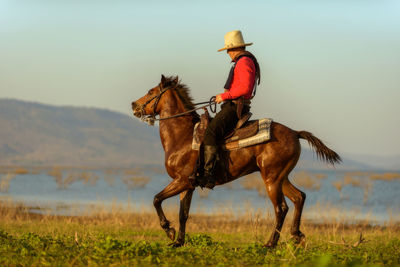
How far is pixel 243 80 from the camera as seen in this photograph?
9852mm

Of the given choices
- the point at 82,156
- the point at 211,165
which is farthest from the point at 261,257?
the point at 82,156

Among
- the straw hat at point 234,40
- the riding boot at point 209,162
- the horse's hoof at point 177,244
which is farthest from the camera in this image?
the straw hat at point 234,40

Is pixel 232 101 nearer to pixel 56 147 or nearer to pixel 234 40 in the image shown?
pixel 234 40

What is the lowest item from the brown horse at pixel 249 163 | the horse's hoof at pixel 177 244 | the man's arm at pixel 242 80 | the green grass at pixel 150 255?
the horse's hoof at pixel 177 244

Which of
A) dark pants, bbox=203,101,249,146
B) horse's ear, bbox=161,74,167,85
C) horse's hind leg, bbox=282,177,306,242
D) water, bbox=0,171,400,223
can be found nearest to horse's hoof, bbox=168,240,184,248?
dark pants, bbox=203,101,249,146

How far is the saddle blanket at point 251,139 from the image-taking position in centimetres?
970

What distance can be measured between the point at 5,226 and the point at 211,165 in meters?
8.11

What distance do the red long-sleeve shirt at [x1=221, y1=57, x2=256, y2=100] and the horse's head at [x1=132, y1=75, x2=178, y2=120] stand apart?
1.34m

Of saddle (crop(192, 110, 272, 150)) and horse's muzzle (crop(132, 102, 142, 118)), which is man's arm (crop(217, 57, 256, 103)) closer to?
saddle (crop(192, 110, 272, 150))

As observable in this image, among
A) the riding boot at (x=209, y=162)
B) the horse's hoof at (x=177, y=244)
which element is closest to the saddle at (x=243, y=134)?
the riding boot at (x=209, y=162)

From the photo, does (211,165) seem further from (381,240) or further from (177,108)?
(381,240)

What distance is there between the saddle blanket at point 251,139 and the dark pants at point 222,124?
204 mm

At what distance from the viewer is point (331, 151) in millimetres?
10242

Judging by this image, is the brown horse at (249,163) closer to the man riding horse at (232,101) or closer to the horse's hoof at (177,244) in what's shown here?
the horse's hoof at (177,244)
